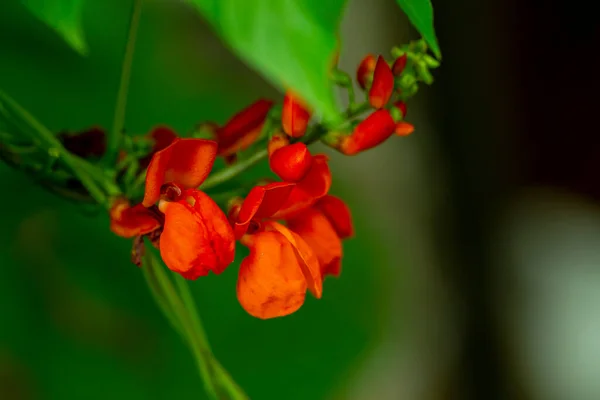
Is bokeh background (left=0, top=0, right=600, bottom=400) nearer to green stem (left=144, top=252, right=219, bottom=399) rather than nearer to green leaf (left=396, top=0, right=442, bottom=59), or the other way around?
green stem (left=144, top=252, right=219, bottom=399)

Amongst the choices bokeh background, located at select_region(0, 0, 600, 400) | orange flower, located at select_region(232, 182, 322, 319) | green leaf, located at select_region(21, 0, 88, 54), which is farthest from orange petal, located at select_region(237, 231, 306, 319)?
bokeh background, located at select_region(0, 0, 600, 400)

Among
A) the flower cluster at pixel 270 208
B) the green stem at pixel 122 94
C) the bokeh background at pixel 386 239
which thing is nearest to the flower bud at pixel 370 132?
the flower cluster at pixel 270 208

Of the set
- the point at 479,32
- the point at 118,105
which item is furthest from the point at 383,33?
the point at 118,105

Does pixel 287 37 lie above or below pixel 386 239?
above

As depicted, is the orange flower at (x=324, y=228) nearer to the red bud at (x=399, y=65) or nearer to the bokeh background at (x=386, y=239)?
the red bud at (x=399, y=65)

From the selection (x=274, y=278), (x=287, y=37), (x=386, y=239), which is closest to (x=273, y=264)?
(x=274, y=278)

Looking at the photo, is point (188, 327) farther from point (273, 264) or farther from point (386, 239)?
point (386, 239)
